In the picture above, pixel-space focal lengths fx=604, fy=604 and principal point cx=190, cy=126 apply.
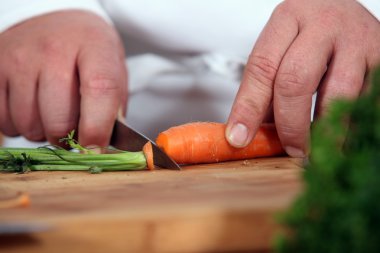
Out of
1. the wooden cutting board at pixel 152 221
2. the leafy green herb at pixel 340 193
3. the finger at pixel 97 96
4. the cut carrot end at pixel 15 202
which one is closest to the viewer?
the leafy green herb at pixel 340 193

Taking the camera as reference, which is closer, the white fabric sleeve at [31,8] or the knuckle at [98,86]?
the knuckle at [98,86]

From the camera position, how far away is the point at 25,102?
1920 mm

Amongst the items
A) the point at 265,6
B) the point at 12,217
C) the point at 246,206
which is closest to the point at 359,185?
the point at 246,206

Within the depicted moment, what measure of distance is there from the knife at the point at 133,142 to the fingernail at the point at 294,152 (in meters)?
0.33

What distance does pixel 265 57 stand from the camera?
1562 millimetres

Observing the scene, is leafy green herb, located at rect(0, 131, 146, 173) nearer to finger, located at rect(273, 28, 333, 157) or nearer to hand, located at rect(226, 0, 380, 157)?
hand, located at rect(226, 0, 380, 157)

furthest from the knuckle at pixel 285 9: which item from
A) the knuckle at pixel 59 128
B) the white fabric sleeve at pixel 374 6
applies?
the knuckle at pixel 59 128

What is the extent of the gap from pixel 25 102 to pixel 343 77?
990 mm

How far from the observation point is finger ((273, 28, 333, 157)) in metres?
1.51

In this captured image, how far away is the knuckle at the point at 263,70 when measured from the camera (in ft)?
5.10

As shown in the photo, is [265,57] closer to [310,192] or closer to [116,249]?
[116,249]

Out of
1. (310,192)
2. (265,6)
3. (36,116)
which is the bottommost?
(36,116)

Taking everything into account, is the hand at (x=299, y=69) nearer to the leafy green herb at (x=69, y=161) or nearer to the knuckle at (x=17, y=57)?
the leafy green herb at (x=69, y=161)

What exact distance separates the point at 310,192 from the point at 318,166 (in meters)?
0.03
